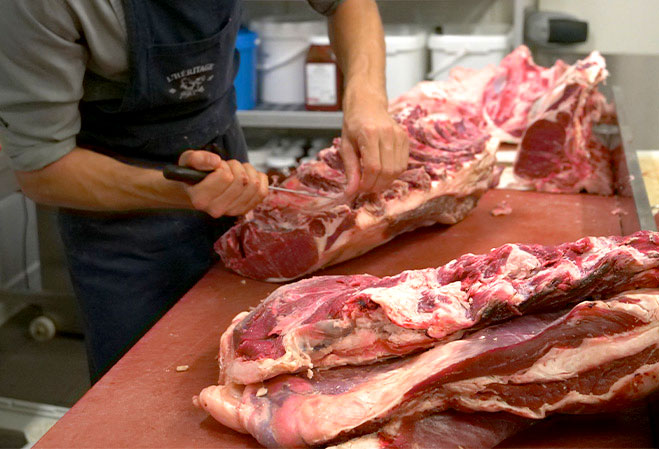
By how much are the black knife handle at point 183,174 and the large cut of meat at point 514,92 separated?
62.3 inches

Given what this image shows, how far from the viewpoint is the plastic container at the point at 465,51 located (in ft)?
Result: 13.3

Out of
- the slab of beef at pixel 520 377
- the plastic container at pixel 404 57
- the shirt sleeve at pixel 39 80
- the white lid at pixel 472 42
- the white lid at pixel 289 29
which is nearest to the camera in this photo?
the slab of beef at pixel 520 377

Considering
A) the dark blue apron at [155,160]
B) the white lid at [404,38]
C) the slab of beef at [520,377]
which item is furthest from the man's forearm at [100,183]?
the white lid at [404,38]

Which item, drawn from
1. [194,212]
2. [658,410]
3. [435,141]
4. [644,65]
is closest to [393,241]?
[435,141]

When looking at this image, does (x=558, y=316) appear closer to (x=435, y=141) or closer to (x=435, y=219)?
(x=435, y=219)

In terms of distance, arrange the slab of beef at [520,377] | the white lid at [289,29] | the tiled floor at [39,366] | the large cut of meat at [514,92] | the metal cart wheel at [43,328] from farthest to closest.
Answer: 1. the white lid at [289,29]
2. the metal cart wheel at [43,328]
3. the tiled floor at [39,366]
4. the large cut of meat at [514,92]
5. the slab of beef at [520,377]

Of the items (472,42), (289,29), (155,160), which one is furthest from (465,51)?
(155,160)

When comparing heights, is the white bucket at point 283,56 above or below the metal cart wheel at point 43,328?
above

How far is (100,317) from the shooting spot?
7.62ft

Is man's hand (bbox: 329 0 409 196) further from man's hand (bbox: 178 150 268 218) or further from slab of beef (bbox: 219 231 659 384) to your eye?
slab of beef (bbox: 219 231 659 384)

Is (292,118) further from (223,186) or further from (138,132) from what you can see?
(223,186)

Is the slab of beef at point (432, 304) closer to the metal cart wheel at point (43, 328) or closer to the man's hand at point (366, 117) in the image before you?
the man's hand at point (366, 117)

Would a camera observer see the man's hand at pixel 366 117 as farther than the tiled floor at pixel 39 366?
No

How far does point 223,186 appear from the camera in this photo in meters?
1.87
